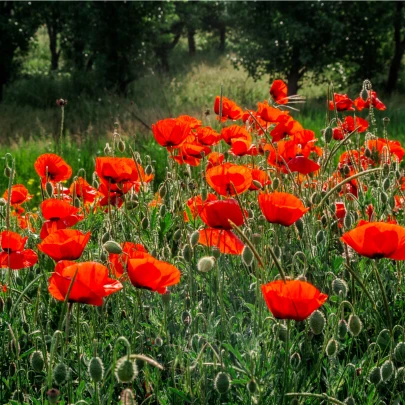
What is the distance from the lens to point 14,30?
15.3 m

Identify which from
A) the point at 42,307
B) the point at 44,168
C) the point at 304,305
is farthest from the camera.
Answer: the point at 44,168

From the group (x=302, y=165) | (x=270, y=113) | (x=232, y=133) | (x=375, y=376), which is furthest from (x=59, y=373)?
(x=270, y=113)

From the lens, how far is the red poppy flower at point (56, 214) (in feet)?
6.38

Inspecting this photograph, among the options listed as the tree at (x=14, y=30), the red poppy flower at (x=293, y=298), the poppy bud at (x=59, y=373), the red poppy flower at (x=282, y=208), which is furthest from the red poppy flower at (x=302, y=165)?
the tree at (x=14, y=30)

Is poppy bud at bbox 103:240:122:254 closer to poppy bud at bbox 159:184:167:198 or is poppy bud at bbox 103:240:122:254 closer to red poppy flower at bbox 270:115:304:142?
poppy bud at bbox 159:184:167:198

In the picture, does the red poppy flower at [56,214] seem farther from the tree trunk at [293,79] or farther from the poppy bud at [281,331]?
the tree trunk at [293,79]

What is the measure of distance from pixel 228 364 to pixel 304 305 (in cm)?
46

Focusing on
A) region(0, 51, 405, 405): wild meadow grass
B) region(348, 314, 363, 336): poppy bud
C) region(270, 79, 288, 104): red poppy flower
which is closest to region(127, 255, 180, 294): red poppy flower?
region(0, 51, 405, 405): wild meadow grass

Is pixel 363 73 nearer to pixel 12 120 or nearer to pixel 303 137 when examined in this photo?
pixel 12 120

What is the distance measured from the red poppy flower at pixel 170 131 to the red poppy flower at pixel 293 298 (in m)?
1.12

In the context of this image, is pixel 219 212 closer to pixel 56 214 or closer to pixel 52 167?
pixel 56 214

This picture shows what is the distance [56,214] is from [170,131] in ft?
1.71

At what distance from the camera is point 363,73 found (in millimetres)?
15891

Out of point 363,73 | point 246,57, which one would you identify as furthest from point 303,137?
point 363,73
